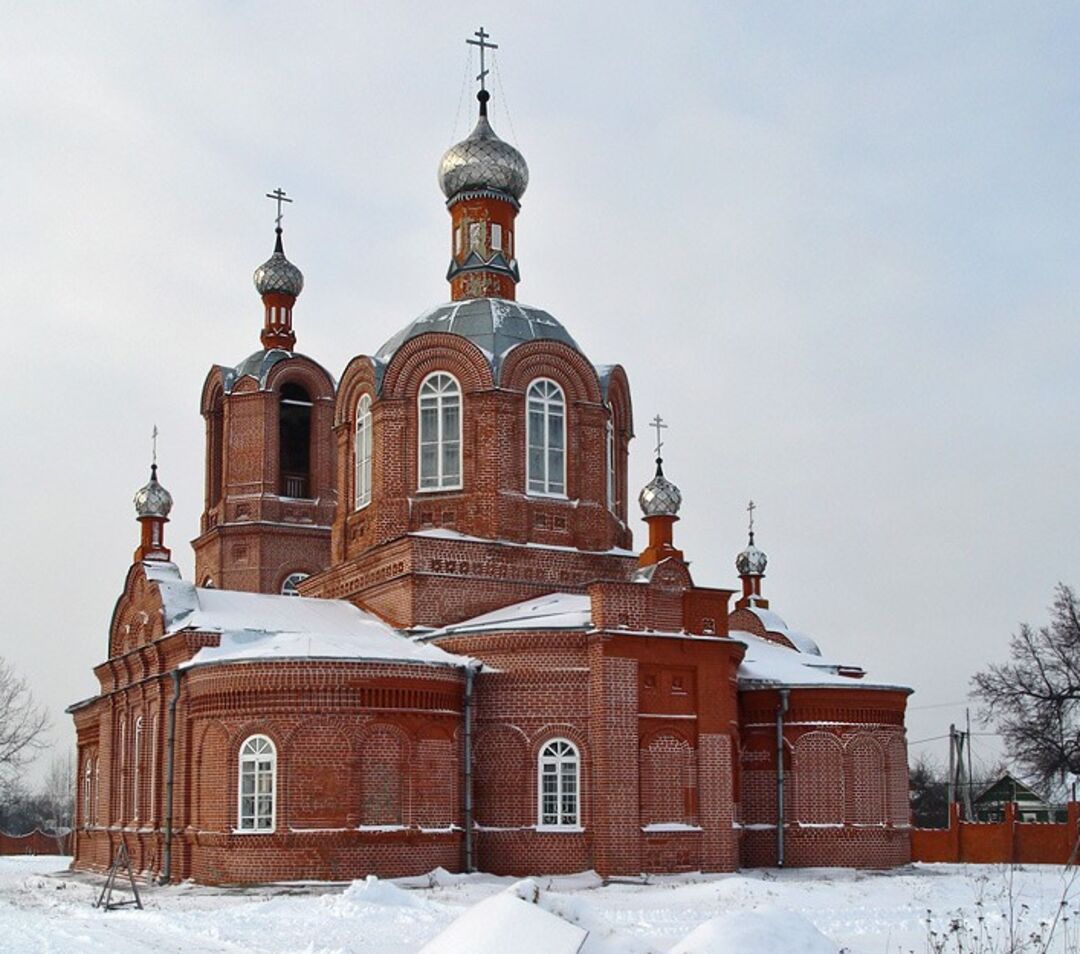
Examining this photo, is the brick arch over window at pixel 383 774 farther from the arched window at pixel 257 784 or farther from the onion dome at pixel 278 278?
the onion dome at pixel 278 278

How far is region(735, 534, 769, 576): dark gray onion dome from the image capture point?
3594 cm

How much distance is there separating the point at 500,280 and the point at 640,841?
10.8 m

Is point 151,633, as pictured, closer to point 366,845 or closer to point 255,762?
point 255,762

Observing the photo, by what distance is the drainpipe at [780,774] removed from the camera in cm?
2377

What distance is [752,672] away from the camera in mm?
24750

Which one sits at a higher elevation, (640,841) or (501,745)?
(501,745)

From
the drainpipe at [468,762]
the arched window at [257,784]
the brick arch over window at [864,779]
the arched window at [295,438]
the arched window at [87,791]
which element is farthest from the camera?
the arched window at [295,438]

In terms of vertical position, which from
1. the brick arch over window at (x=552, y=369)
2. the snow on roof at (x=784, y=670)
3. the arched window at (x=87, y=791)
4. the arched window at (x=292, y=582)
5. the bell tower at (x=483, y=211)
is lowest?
the arched window at (x=87, y=791)

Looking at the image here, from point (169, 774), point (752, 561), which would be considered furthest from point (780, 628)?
point (169, 774)

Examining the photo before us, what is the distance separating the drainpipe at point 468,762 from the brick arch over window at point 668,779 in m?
2.43

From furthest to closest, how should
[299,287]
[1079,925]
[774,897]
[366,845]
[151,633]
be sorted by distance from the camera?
[299,287]
[151,633]
[366,845]
[774,897]
[1079,925]

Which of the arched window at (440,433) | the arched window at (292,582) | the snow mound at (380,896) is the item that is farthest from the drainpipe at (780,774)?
the arched window at (292,582)

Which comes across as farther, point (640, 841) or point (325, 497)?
point (325, 497)

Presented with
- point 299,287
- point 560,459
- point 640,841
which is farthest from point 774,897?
point 299,287
